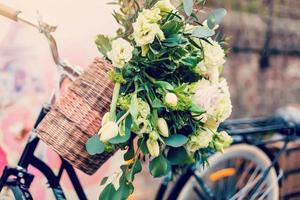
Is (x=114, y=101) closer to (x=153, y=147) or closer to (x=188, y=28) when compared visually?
(x=153, y=147)

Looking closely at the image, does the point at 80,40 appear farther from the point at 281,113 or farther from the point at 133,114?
the point at 281,113

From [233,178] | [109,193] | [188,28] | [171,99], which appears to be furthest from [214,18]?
[233,178]

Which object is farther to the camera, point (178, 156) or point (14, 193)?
point (14, 193)

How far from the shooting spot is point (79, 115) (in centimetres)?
236

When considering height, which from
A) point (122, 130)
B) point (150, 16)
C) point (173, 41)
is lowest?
point (122, 130)

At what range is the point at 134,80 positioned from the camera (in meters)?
2.28

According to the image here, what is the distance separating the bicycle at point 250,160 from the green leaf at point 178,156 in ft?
3.20

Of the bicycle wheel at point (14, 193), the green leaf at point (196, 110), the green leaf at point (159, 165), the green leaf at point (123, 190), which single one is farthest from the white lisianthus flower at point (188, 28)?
the bicycle wheel at point (14, 193)

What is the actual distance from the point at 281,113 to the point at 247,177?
2.13 feet

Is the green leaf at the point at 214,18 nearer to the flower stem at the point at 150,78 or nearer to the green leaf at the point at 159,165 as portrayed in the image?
the flower stem at the point at 150,78

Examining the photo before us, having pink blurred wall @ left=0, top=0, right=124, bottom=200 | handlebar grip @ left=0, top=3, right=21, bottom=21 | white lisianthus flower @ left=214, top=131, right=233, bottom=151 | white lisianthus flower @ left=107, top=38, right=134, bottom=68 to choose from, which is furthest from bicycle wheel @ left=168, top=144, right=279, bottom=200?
handlebar grip @ left=0, top=3, right=21, bottom=21

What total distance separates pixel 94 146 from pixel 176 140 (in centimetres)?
36

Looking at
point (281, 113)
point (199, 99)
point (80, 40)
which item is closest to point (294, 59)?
point (281, 113)

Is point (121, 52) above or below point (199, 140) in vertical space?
above
